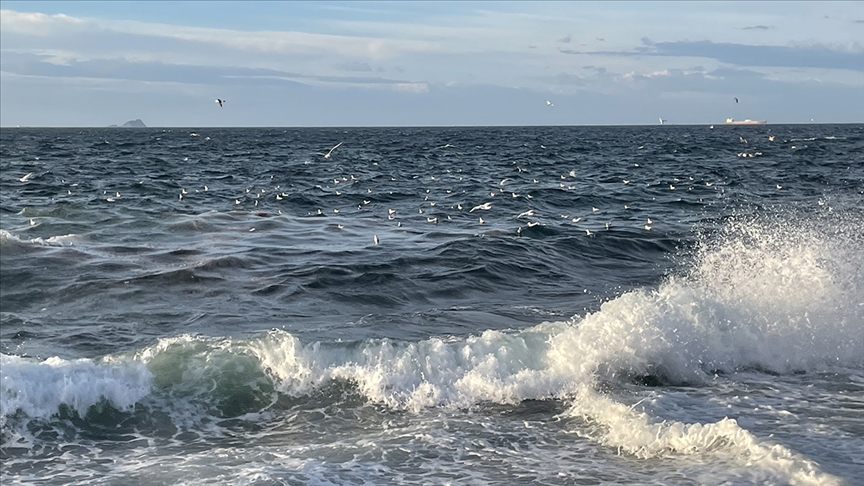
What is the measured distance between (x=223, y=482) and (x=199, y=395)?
2.53m

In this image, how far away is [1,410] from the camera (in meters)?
8.52

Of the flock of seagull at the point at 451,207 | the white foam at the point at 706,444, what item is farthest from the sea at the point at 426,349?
the flock of seagull at the point at 451,207

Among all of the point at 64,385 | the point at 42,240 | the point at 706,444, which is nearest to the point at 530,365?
the point at 706,444

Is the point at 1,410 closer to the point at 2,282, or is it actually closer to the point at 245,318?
the point at 245,318

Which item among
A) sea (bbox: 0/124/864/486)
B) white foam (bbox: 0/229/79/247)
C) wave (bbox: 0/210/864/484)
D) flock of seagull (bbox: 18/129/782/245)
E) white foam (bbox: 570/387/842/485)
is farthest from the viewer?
flock of seagull (bbox: 18/129/782/245)

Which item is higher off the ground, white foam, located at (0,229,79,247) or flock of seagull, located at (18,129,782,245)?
flock of seagull, located at (18,129,782,245)

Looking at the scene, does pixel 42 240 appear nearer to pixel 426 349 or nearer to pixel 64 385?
pixel 64 385

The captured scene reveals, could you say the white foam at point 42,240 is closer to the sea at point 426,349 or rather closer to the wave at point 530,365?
the sea at point 426,349

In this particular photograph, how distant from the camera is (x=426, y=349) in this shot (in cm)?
1022

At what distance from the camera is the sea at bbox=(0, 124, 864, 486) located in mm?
7531

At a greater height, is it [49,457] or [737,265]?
[737,265]

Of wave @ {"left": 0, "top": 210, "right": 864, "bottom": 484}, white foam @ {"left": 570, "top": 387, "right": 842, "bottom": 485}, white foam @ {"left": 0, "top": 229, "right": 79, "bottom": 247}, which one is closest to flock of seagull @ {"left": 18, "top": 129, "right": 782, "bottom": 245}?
white foam @ {"left": 0, "top": 229, "right": 79, "bottom": 247}

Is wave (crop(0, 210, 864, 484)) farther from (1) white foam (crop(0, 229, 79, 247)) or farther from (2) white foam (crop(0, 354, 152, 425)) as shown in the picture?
(1) white foam (crop(0, 229, 79, 247))

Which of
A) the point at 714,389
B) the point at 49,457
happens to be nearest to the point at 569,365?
the point at 714,389
